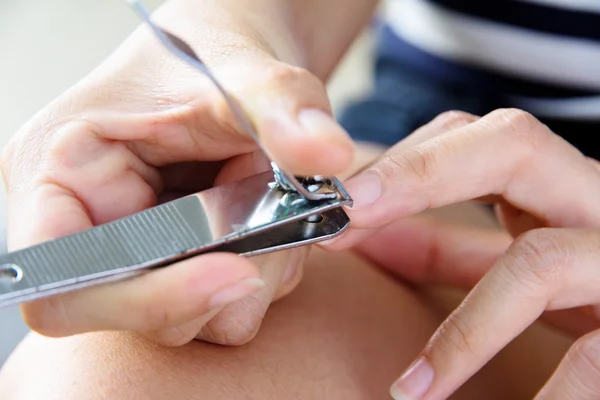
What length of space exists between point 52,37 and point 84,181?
0.89 meters

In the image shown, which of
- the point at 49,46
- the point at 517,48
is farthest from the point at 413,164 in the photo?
the point at 49,46

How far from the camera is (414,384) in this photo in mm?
521

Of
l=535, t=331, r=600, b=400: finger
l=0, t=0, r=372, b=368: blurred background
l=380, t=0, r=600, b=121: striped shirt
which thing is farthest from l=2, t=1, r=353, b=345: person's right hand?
l=0, t=0, r=372, b=368: blurred background

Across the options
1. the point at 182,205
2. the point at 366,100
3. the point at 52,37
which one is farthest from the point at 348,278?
the point at 52,37

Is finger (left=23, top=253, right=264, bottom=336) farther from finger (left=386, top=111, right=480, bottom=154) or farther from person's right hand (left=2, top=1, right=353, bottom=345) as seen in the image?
finger (left=386, top=111, right=480, bottom=154)

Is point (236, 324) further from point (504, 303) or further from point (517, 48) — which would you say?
point (517, 48)

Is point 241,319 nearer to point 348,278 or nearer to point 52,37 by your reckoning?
point 348,278

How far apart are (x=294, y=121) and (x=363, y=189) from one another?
12 cm

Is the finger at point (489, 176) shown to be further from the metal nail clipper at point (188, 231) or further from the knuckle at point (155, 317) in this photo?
the knuckle at point (155, 317)

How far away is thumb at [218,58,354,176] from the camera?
387 mm

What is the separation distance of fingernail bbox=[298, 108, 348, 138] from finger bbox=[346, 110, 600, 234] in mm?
97

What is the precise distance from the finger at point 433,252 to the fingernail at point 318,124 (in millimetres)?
322

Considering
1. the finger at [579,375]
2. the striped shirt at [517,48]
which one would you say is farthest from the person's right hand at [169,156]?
the striped shirt at [517,48]

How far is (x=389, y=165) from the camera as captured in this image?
0.52 metres
